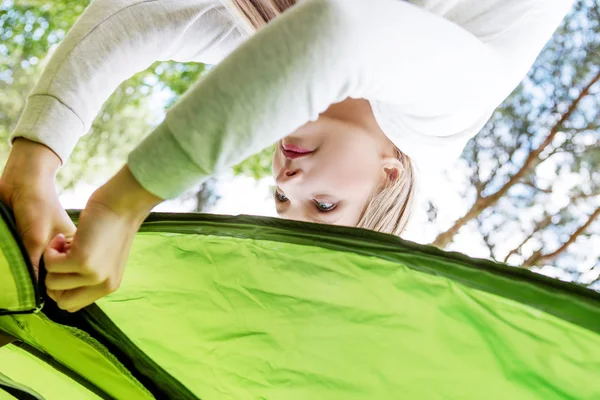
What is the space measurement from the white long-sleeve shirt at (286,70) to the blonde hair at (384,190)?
3 centimetres

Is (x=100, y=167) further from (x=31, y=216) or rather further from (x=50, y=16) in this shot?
(x=31, y=216)

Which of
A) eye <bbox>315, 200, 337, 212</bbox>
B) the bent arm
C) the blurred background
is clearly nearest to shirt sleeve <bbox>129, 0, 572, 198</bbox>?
the bent arm

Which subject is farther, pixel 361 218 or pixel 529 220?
pixel 529 220

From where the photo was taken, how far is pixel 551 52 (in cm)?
195

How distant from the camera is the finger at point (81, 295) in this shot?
1.43ft

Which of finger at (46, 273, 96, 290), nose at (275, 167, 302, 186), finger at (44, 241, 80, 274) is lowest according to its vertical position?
finger at (46, 273, 96, 290)

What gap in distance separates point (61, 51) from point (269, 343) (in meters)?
0.36

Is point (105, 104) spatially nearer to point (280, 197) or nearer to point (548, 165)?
point (548, 165)

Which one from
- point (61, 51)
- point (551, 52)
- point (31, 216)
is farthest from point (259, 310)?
point (551, 52)

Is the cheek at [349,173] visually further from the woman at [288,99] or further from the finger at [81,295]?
the finger at [81,295]

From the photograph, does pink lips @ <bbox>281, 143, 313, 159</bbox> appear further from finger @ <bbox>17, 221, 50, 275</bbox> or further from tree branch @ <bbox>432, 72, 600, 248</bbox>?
tree branch @ <bbox>432, 72, 600, 248</bbox>

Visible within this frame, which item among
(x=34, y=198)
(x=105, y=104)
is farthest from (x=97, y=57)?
(x=105, y=104)

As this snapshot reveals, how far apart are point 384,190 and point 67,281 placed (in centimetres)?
47

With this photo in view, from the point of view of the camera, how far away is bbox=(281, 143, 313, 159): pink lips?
2.39 feet
